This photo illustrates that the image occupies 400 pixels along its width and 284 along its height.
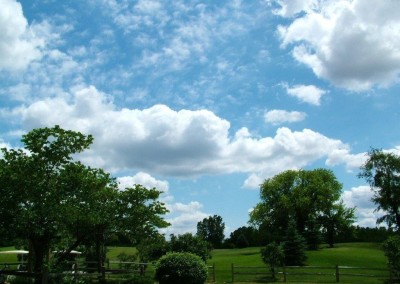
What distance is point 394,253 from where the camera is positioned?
29516mm

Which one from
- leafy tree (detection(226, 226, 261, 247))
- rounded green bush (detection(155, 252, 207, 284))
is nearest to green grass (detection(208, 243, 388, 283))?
rounded green bush (detection(155, 252, 207, 284))

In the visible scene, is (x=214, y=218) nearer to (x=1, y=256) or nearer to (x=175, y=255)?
(x=1, y=256)

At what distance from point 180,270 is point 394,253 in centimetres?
1461

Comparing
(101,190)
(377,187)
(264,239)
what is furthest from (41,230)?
(264,239)

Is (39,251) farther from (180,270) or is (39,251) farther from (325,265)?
(325,265)

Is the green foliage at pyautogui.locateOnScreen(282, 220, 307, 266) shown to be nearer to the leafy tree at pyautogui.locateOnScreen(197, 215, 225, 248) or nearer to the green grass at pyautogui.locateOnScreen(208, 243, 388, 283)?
the green grass at pyautogui.locateOnScreen(208, 243, 388, 283)

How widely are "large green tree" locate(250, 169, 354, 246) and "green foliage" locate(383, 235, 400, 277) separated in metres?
30.8

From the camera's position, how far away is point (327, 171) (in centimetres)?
6819

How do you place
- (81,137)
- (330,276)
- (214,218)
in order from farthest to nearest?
(214,218) < (330,276) < (81,137)

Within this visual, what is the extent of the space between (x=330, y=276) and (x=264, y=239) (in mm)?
55414

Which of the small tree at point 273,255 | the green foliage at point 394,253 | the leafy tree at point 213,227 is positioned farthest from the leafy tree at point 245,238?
the green foliage at point 394,253

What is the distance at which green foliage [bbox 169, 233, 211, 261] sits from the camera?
116ft

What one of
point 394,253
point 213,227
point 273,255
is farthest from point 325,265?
point 213,227

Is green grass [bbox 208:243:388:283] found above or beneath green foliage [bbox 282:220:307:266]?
beneath
